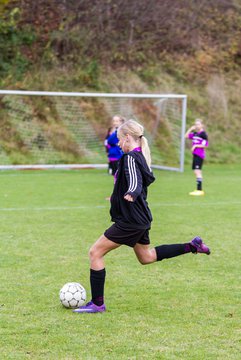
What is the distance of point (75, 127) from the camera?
22.6 meters

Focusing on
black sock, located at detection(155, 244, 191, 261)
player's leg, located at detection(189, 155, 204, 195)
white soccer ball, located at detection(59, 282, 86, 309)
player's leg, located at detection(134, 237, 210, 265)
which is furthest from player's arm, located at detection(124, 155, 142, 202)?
player's leg, located at detection(189, 155, 204, 195)

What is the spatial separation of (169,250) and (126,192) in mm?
919

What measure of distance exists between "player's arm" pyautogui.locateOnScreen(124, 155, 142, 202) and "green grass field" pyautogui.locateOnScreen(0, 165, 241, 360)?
105cm

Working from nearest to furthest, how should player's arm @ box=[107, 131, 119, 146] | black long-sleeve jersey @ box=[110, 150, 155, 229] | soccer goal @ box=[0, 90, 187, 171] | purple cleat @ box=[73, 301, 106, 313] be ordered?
black long-sleeve jersey @ box=[110, 150, 155, 229], purple cleat @ box=[73, 301, 106, 313], player's arm @ box=[107, 131, 119, 146], soccer goal @ box=[0, 90, 187, 171]

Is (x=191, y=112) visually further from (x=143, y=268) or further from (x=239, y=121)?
(x=143, y=268)

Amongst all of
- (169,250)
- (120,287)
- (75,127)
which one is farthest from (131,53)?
(169,250)

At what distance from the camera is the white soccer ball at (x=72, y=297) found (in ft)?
19.3

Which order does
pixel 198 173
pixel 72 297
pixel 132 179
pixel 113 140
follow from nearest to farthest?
pixel 132 179
pixel 72 297
pixel 113 140
pixel 198 173

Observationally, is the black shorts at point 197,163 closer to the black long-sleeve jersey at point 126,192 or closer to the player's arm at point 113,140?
the player's arm at point 113,140

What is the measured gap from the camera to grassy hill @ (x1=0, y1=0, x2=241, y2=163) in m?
25.1

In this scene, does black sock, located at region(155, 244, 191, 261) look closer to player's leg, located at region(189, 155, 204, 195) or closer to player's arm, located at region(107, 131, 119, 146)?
player's arm, located at region(107, 131, 119, 146)

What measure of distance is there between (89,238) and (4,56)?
16.9 m

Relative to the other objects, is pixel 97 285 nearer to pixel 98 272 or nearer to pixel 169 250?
pixel 98 272

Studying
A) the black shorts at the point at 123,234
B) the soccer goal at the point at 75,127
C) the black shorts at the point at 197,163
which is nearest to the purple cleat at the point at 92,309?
the black shorts at the point at 123,234
